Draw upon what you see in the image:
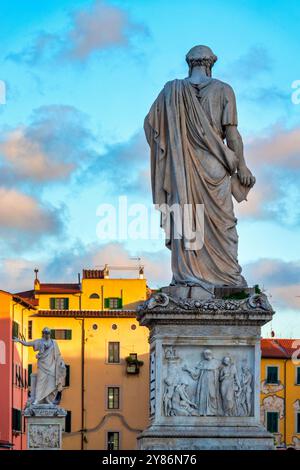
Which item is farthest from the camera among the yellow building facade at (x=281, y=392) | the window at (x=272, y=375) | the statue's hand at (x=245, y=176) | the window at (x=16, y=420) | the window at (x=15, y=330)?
the window at (x=272, y=375)

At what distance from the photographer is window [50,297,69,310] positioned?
107500 millimetres

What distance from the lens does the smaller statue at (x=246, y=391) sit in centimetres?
2145

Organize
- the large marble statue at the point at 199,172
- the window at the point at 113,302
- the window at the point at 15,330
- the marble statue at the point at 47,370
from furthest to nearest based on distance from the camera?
the window at the point at 113,302
the window at the point at 15,330
the marble statue at the point at 47,370
the large marble statue at the point at 199,172

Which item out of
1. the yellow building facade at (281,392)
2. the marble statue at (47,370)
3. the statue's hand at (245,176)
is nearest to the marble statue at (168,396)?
the statue's hand at (245,176)

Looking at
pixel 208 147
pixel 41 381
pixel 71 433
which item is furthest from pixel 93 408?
pixel 208 147

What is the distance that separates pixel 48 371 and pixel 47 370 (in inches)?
4.0

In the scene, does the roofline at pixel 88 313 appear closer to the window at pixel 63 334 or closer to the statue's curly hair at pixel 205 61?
the window at pixel 63 334

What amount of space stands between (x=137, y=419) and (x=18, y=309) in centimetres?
1138

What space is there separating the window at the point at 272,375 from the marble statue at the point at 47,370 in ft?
234

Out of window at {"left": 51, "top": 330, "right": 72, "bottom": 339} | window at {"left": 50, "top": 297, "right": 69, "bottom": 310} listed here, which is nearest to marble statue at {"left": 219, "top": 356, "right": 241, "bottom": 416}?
window at {"left": 51, "top": 330, "right": 72, "bottom": 339}

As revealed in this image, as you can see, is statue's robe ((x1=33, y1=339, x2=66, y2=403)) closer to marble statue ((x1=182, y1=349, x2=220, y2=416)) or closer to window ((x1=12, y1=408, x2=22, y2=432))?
marble statue ((x1=182, y1=349, x2=220, y2=416))
